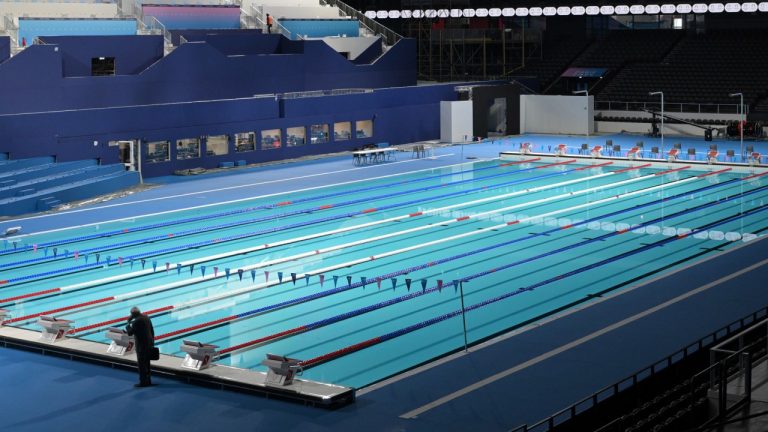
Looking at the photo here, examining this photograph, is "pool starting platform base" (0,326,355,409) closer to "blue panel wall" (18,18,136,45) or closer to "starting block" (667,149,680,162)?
"blue panel wall" (18,18,136,45)

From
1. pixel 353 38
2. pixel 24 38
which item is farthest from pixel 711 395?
pixel 353 38

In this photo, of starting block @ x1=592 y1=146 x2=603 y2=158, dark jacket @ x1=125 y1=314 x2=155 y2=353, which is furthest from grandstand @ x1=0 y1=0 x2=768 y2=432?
dark jacket @ x1=125 y1=314 x2=155 y2=353

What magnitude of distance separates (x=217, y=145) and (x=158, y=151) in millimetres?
2064

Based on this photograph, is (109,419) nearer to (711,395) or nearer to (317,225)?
(711,395)

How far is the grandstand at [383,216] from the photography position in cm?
1048

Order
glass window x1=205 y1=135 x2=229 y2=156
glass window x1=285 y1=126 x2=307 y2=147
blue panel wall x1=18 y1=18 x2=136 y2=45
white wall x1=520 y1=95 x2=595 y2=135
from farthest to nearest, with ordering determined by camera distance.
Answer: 1. white wall x1=520 y1=95 x2=595 y2=135
2. glass window x1=285 y1=126 x2=307 y2=147
3. blue panel wall x1=18 y1=18 x2=136 y2=45
4. glass window x1=205 y1=135 x2=229 y2=156

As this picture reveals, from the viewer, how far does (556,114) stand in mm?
38531

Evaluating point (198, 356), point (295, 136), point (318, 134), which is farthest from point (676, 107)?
point (198, 356)

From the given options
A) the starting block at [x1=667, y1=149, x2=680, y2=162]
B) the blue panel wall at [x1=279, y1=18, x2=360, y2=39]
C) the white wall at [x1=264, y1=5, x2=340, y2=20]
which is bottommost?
the starting block at [x1=667, y1=149, x2=680, y2=162]

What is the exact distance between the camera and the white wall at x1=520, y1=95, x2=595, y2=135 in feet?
125

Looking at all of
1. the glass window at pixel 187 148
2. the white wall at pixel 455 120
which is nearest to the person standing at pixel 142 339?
the glass window at pixel 187 148

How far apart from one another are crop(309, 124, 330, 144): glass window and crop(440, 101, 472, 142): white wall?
15.9 feet

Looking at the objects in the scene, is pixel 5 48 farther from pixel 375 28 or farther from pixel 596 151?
pixel 375 28

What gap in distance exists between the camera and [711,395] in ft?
29.2
